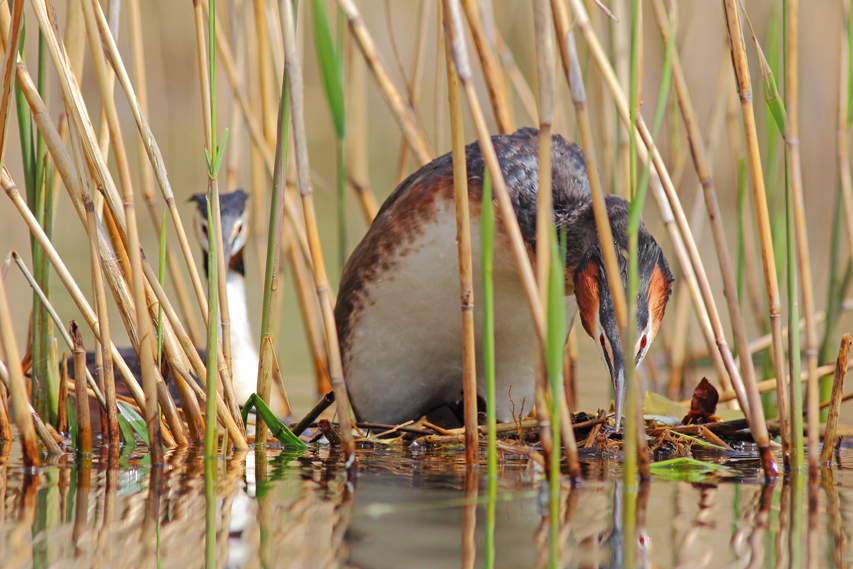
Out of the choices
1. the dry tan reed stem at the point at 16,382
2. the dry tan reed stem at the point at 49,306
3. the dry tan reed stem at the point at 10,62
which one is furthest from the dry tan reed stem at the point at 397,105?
the dry tan reed stem at the point at 16,382

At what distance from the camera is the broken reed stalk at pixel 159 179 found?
228 centimetres

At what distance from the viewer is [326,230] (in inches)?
382

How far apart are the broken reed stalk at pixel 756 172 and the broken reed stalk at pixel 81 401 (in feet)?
6.46

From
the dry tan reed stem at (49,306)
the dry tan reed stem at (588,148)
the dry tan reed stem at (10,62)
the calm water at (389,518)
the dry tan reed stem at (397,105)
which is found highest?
the dry tan reed stem at (397,105)

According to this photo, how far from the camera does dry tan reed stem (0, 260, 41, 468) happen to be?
215 cm

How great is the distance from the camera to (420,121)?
4.39 metres

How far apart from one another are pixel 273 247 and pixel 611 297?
1.01m

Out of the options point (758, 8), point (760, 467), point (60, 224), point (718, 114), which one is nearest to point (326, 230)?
point (60, 224)

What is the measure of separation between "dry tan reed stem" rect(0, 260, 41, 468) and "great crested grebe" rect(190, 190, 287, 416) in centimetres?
202

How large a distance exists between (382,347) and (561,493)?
149cm

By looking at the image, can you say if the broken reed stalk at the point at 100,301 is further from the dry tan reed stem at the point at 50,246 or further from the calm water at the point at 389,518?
the calm water at the point at 389,518

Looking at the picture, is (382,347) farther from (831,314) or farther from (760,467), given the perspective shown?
(831,314)

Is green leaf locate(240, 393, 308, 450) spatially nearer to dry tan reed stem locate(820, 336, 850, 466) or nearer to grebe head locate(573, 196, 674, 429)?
grebe head locate(573, 196, 674, 429)

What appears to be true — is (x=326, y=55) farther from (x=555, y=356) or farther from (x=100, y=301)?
(x=100, y=301)
